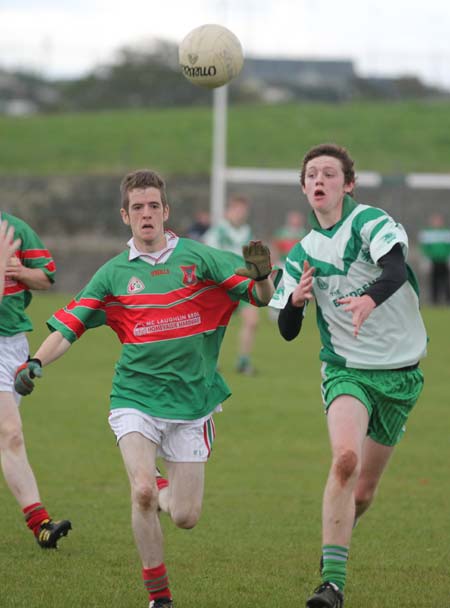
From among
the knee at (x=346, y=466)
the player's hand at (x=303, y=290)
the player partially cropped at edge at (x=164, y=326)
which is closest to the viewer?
the knee at (x=346, y=466)

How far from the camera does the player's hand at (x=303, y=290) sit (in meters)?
5.98

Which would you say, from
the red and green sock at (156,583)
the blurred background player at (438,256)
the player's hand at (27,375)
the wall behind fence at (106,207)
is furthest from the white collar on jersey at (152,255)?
the wall behind fence at (106,207)

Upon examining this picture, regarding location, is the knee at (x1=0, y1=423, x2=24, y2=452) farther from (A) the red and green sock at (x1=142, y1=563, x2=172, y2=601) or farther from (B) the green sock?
(B) the green sock

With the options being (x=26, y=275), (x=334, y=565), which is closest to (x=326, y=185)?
(x=334, y=565)

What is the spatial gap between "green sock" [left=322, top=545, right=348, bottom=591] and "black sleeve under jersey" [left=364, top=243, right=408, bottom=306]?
1214 millimetres

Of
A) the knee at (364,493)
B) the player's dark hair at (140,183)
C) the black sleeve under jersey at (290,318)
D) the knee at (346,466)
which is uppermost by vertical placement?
the player's dark hair at (140,183)

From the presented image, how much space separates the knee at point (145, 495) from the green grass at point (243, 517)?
625 millimetres

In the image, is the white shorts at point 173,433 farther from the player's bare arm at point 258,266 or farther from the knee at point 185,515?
the player's bare arm at point 258,266

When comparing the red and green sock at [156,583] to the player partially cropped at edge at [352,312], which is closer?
the red and green sock at [156,583]

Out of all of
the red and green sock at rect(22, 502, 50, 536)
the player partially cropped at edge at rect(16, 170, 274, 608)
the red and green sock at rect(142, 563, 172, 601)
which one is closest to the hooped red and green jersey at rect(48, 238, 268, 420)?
the player partially cropped at edge at rect(16, 170, 274, 608)

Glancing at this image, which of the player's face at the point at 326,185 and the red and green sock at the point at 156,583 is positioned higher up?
the player's face at the point at 326,185

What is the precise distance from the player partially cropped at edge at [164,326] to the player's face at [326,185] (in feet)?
1.69

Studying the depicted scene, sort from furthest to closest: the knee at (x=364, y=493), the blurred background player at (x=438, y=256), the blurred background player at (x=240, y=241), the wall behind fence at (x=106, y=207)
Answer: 1. the wall behind fence at (x=106, y=207)
2. the blurred background player at (x=438, y=256)
3. the blurred background player at (x=240, y=241)
4. the knee at (x=364, y=493)

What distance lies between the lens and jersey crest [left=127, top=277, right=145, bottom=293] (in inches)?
243
